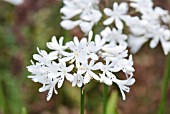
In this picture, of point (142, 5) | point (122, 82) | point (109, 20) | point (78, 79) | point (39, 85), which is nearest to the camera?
point (78, 79)

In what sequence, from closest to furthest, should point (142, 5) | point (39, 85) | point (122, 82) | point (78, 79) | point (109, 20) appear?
point (78, 79) < point (122, 82) < point (109, 20) < point (142, 5) < point (39, 85)

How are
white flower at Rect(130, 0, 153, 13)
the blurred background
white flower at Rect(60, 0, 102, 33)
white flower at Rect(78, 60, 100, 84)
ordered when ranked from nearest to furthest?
1. white flower at Rect(78, 60, 100, 84)
2. white flower at Rect(60, 0, 102, 33)
3. white flower at Rect(130, 0, 153, 13)
4. the blurred background

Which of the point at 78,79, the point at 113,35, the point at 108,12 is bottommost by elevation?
the point at 78,79

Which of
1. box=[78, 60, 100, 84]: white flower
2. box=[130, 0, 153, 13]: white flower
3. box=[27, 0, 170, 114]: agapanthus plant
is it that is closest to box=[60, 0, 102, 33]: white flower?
box=[27, 0, 170, 114]: agapanthus plant

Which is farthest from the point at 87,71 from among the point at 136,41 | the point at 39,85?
the point at 39,85

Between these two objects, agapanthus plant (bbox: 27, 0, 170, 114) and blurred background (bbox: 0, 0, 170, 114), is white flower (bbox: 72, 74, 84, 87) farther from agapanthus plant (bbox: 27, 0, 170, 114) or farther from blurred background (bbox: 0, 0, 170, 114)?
blurred background (bbox: 0, 0, 170, 114)

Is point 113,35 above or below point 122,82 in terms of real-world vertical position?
above

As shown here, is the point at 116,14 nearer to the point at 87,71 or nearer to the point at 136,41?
the point at 136,41
